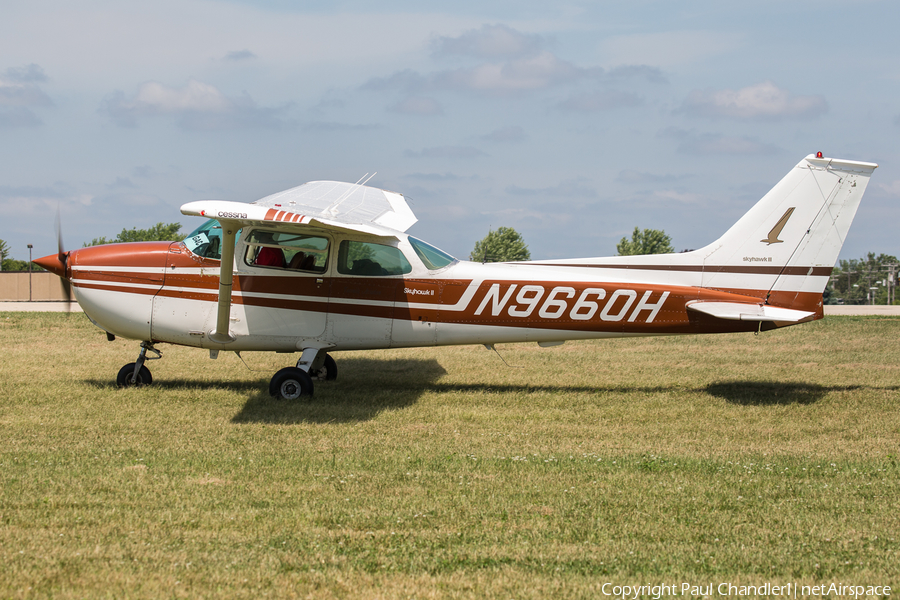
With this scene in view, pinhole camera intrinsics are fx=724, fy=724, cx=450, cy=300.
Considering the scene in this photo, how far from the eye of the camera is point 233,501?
18.1 feet

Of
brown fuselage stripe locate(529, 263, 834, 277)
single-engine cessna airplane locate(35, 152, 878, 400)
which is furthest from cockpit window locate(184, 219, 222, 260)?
brown fuselage stripe locate(529, 263, 834, 277)

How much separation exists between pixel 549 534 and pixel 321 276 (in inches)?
242

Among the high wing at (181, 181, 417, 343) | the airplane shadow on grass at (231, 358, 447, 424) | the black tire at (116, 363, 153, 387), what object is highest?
the high wing at (181, 181, 417, 343)

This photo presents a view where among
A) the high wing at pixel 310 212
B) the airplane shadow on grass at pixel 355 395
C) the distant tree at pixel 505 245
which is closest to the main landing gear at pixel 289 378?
the airplane shadow on grass at pixel 355 395

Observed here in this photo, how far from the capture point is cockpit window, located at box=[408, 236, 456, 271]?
10.4 meters

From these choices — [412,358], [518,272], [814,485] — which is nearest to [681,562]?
[814,485]

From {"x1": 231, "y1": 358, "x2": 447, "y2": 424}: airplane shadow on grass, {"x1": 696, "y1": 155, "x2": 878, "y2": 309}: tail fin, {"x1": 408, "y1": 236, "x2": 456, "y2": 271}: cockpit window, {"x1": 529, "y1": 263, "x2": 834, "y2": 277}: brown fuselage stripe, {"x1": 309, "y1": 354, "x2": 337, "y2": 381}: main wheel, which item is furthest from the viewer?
{"x1": 309, "y1": 354, "x2": 337, "y2": 381}: main wheel

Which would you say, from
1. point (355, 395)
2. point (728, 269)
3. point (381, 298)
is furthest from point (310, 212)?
point (728, 269)

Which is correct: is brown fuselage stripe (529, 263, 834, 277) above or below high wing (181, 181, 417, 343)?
below

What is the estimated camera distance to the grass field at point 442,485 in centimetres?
427

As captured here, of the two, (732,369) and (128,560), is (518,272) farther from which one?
(128,560)

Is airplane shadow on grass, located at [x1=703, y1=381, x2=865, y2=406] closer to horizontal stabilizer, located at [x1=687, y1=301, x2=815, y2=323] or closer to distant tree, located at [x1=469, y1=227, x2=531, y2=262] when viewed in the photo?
horizontal stabilizer, located at [x1=687, y1=301, x2=815, y2=323]

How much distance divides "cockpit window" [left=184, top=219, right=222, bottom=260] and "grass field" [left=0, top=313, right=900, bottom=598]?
2.00m

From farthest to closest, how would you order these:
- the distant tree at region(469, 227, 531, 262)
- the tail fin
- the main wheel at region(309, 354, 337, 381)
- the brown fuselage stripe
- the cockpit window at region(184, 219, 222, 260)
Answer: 1. the distant tree at region(469, 227, 531, 262)
2. the main wheel at region(309, 354, 337, 381)
3. the cockpit window at region(184, 219, 222, 260)
4. the brown fuselage stripe
5. the tail fin
